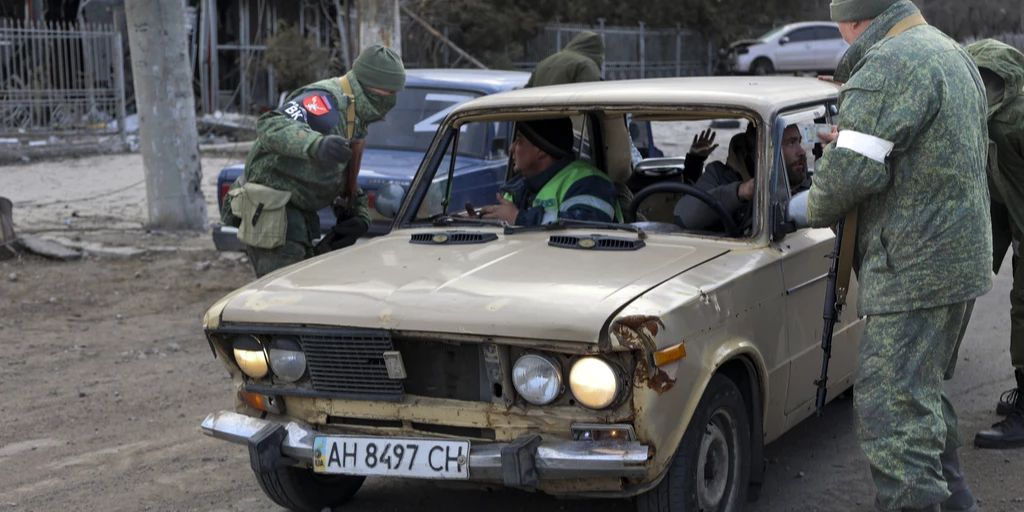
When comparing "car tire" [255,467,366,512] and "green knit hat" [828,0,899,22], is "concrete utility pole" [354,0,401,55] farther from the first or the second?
"green knit hat" [828,0,899,22]

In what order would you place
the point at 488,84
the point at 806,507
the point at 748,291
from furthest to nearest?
the point at 488,84 < the point at 806,507 < the point at 748,291

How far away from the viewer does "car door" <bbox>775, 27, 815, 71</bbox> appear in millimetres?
32438

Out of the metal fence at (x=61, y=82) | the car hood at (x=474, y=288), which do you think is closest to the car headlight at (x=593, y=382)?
the car hood at (x=474, y=288)

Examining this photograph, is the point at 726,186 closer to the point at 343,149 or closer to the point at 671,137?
the point at 343,149

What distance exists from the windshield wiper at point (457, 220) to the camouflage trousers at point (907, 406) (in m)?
1.68

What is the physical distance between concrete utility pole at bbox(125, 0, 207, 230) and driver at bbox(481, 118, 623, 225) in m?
6.56

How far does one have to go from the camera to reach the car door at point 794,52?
32.4 m

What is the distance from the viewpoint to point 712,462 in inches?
163

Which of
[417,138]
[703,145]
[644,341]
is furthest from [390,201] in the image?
[417,138]

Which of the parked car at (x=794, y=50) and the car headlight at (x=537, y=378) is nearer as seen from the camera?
the car headlight at (x=537, y=378)

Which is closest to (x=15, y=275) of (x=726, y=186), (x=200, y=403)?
(x=200, y=403)

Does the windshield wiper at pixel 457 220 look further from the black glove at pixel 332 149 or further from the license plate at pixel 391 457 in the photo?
the license plate at pixel 391 457

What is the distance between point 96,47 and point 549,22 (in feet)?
49.2

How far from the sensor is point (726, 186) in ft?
16.0
